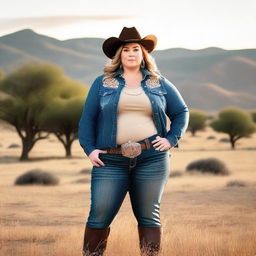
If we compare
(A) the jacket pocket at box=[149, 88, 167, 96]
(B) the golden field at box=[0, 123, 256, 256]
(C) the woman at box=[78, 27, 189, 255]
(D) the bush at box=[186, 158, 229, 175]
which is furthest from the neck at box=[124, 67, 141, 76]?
(D) the bush at box=[186, 158, 229, 175]

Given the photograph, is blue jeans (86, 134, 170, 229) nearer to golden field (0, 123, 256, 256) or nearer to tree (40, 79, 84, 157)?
golden field (0, 123, 256, 256)

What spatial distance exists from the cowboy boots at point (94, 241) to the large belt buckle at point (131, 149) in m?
0.72

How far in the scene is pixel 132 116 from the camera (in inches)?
192

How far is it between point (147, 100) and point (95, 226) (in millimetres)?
1087

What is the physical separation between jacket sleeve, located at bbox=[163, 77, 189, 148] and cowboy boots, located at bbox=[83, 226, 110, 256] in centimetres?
94

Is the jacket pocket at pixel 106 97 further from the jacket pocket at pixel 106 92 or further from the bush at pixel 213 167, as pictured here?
the bush at pixel 213 167

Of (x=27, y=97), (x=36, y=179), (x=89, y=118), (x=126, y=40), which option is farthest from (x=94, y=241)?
(x=27, y=97)

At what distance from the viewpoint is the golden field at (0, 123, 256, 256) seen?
253 inches

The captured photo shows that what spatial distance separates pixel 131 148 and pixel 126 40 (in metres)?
0.91

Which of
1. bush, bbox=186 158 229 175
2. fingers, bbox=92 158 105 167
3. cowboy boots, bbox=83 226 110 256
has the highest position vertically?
bush, bbox=186 158 229 175

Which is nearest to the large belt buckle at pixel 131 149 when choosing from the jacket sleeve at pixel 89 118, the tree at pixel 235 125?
the jacket sleeve at pixel 89 118

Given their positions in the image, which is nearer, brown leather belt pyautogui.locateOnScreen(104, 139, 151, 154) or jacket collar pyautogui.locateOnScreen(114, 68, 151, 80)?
brown leather belt pyautogui.locateOnScreen(104, 139, 151, 154)

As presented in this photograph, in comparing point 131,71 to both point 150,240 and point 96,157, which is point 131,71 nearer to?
point 96,157

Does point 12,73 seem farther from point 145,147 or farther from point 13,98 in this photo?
point 145,147
